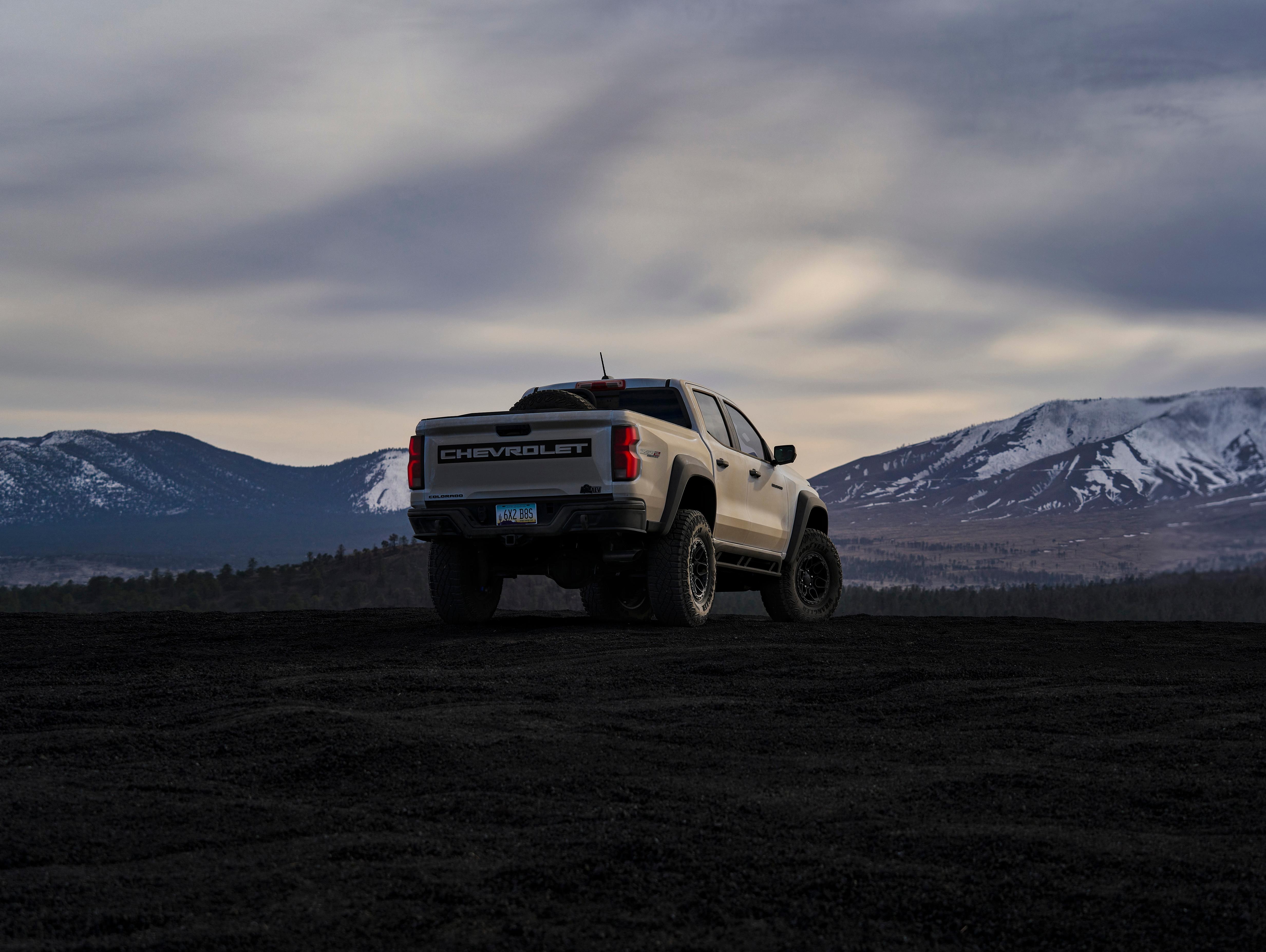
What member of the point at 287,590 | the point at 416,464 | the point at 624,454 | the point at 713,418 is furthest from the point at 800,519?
the point at 287,590

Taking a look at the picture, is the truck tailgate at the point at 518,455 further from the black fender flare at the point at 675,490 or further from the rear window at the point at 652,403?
the rear window at the point at 652,403

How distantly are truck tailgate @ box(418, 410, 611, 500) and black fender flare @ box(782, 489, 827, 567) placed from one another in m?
4.19

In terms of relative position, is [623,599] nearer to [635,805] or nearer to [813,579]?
[813,579]

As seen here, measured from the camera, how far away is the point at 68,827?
4547 mm

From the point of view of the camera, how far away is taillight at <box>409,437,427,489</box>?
469 inches

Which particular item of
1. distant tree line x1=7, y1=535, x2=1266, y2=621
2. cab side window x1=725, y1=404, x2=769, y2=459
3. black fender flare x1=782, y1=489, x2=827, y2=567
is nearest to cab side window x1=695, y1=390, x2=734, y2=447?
cab side window x1=725, y1=404, x2=769, y2=459

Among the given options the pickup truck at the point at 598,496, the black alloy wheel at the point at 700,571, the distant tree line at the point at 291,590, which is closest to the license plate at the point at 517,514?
the pickup truck at the point at 598,496

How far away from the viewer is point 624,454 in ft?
36.7

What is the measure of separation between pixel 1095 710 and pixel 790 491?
7968mm

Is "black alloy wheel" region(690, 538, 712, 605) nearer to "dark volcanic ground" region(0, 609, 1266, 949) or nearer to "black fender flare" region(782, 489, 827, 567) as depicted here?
"black fender flare" region(782, 489, 827, 567)

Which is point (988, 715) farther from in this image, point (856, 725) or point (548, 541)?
point (548, 541)

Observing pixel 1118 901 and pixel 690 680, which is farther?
pixel 690 680

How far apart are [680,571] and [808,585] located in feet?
13.2

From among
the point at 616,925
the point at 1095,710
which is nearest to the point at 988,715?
the point at 1095,710
